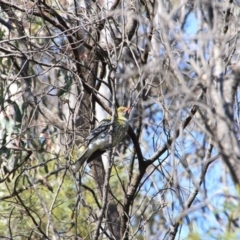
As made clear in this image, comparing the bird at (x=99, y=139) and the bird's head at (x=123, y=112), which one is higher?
the bird's head at (x=123, y=112)

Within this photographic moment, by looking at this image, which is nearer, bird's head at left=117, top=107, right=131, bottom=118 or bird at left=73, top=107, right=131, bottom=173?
bird at left=73, top=107, right=131, bottom=173

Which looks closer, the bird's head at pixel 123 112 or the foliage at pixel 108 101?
the foliage at pixel 108 101

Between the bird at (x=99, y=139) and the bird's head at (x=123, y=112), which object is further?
the bird's head at (x=123, y=112)

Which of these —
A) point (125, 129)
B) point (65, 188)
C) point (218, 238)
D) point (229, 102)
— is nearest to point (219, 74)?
point (229, 102)

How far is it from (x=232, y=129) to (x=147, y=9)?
3120 millimetres

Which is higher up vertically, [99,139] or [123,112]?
[123,112]

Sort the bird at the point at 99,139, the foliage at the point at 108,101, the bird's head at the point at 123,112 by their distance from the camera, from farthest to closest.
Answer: the bird's head at the point at 123,112
the bird at the point at 99,139
the foliage at the point at 108,101

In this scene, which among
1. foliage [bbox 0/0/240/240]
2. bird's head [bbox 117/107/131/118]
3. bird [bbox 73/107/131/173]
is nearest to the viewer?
foliage [bbox 0/0/240/240]

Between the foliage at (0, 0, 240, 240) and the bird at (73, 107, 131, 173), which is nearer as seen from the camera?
the foliage at (0, 0, 240, 240)

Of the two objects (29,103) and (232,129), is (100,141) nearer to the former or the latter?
(29,103)

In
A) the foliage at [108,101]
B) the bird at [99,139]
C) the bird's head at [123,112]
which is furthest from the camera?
the bird's head at [123,112]

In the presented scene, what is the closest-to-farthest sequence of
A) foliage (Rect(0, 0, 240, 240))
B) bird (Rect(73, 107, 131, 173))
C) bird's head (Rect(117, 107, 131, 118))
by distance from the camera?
1. foliage (Rect(0, 0, 240, 240))
2. bird (Rect(73, 107, 131, 173))
3. bird's head (Rect(117, 107, 131, 118))

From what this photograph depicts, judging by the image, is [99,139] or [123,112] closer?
[99,139]

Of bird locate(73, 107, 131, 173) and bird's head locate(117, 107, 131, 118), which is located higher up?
bird's head locate(117, 107, 131, 118)
